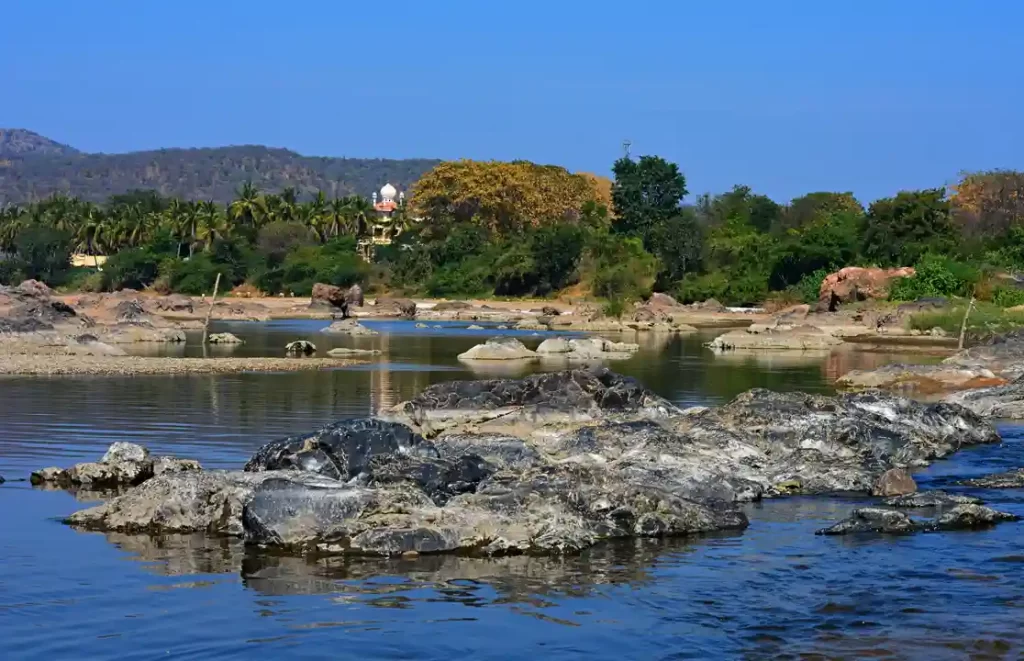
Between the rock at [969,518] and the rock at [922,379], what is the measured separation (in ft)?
52.4

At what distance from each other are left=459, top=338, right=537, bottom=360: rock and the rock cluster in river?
873 inches

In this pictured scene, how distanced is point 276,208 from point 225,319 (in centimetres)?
5105

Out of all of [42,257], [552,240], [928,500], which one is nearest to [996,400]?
[928,500]

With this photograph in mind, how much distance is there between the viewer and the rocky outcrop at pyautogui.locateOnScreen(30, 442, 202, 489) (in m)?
16.7

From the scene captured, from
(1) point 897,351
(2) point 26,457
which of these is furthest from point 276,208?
(2) point 26,457

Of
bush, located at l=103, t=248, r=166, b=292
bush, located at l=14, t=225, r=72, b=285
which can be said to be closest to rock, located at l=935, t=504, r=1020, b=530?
bush, located at l=103, t=248, r=166, b=292

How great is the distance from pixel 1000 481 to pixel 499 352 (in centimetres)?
2761

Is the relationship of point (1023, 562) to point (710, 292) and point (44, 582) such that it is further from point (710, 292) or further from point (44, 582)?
point (710, 292)

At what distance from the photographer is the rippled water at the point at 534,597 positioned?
1024cm

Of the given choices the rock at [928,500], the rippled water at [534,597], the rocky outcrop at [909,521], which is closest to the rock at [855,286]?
the rippled water at [534,597]

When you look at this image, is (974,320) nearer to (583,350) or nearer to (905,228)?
(583,350)

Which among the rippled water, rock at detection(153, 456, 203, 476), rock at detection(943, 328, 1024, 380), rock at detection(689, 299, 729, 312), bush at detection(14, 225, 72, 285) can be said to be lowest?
the rippled water

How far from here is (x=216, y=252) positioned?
11219 centimetres

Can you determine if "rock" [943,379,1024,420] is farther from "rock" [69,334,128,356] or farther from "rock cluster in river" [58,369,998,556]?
"rock" [69,334,128,356]
